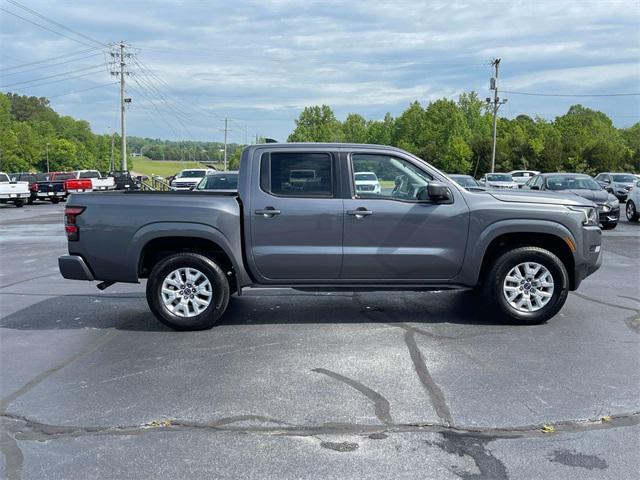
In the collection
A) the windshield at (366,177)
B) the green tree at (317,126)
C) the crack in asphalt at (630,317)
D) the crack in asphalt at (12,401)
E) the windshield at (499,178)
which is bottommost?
the crack in asphalt at (12,401)

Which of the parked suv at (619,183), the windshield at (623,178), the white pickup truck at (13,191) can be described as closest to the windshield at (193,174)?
the white pickup truck at (13,191)

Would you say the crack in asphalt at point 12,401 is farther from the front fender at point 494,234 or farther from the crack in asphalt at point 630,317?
the crack in asphalt at point 630,317

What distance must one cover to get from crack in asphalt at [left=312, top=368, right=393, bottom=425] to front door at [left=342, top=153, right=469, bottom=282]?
162 cm

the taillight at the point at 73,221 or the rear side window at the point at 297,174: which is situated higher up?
the rear side window at the point at 297,174

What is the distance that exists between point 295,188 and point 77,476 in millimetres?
3862

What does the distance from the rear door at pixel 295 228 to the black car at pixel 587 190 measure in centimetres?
1275

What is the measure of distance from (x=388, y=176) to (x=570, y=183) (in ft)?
45.4

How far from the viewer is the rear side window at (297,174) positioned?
6.77m

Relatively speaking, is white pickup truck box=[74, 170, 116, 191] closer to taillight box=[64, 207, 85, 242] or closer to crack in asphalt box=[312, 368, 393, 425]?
taillight box=[64, 207, 85, 242]

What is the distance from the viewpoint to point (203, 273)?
22.0ft

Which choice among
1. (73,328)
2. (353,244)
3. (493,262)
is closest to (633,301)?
(493,262)

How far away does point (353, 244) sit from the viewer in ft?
21.9

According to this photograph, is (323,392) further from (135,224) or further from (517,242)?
(517,242)

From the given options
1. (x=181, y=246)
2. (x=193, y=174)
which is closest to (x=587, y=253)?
(x=181, y=246)
